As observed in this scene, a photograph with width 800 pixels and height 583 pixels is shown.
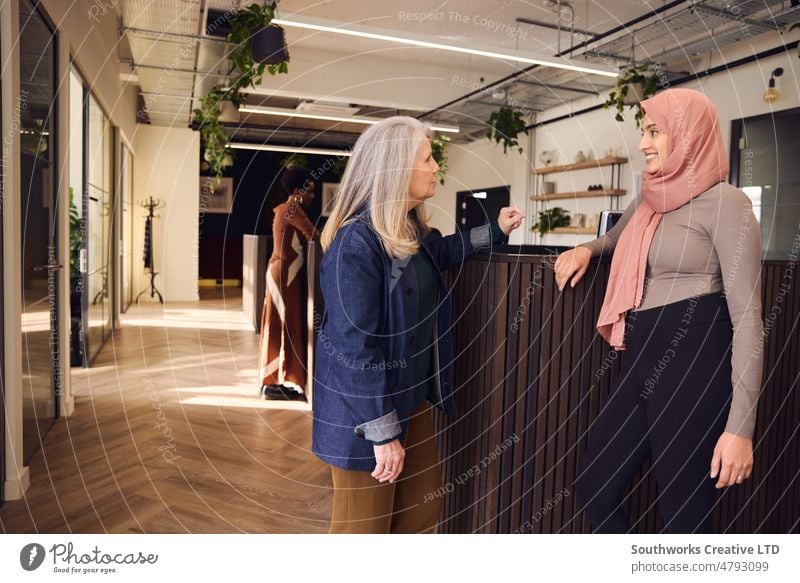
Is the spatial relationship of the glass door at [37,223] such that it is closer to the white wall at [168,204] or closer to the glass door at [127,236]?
A: the glass door at [127,236]

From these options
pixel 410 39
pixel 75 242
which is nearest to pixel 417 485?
pixel 410 39

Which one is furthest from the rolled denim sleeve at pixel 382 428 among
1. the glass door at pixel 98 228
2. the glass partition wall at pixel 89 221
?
the glass door at pixel 98 228

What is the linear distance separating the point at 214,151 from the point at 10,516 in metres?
4.30

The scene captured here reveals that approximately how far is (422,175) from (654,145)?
532mm

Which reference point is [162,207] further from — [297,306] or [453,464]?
[453,464]

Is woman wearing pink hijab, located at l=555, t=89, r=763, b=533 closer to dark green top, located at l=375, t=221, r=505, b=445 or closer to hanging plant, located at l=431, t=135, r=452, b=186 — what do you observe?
dark green top, located at l=375, t=221, r=505, b=445

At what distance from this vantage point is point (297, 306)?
13.5ft

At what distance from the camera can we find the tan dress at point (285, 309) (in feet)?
13.1

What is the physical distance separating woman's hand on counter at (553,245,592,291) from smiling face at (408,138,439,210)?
0.38 meters

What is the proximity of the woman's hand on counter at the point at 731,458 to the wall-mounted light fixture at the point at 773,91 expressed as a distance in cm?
486

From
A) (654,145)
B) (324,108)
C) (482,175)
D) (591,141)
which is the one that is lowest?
(654,145)

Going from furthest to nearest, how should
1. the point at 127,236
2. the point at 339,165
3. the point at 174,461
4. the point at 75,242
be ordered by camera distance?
the point at 127,236, the point at 339,165, the point at 75,242, the point at 174,461

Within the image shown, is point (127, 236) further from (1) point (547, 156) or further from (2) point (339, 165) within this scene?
(1) point (547, 156)

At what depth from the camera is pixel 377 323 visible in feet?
4.43
